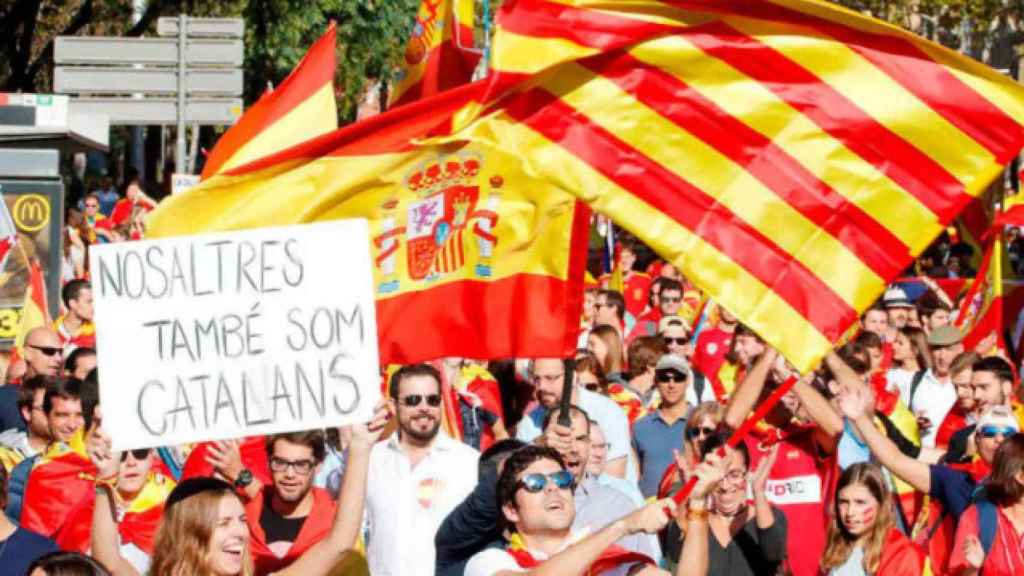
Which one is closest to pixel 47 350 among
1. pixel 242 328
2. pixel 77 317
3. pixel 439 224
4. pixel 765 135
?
pixel 77 317

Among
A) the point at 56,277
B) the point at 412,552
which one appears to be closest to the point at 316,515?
the point at 412,552

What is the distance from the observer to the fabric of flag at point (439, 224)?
27.4 feet

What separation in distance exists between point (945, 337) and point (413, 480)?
211 inches

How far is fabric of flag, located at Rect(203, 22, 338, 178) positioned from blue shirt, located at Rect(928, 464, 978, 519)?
2789 mm

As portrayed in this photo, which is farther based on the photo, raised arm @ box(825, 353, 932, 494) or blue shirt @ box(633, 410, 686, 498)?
blue shirt @ box(633, 410, 686, 498)

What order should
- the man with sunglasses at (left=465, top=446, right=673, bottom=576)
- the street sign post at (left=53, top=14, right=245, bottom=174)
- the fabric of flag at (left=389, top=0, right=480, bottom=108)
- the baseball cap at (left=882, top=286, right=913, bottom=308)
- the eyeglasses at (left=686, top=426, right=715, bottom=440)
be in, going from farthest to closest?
the street sign post at (left=53, top=14, right=245, bottom=174), the baseball cap at (left=882, top=286, right=913, bottom=308), the fabric of flag at (left=389, top=0, right=480, bottom=108), the eyeglasses at (left=686, top=426, right=715, bottom=440), the man with sunglasses at (left=465, top=446, right=673, bottom=576)

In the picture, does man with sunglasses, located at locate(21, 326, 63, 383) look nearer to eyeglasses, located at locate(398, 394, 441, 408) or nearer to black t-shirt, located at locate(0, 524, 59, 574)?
eyeglasses, located at locate(398, 394, 441, 408)

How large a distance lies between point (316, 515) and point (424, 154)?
1.39 meters

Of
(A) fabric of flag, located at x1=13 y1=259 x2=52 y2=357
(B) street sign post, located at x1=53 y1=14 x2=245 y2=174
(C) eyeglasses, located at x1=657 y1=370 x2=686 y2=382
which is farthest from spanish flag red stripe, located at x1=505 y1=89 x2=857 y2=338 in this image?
(B) street sign post, located at x1=53 y1=14 x2=245 y2=174

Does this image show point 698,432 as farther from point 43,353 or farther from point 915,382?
point 43,353

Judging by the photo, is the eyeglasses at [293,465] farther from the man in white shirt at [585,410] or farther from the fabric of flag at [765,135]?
the man in white shirt at [585,410]

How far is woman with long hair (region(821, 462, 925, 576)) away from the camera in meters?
8.73

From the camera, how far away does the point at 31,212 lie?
1581cm

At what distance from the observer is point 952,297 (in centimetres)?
1967
